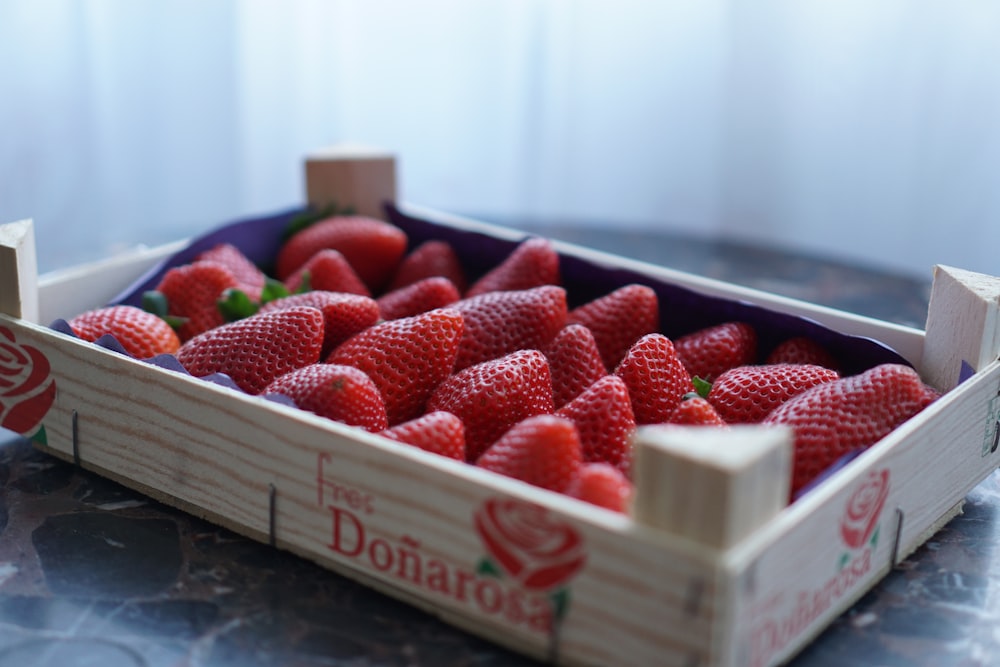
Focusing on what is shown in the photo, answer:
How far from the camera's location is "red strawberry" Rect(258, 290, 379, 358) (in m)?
1.18

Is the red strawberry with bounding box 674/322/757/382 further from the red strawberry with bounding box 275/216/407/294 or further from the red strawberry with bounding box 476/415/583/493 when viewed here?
the red strawberry with bounding box 275/216/407/294

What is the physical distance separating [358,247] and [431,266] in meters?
0.10

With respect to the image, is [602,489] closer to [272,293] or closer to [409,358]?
[409,358]

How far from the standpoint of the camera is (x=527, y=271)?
132 centimetres

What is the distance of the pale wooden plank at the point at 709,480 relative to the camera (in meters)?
0.71

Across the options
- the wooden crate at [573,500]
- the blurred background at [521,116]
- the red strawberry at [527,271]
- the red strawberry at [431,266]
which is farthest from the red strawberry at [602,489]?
the blurred background at [521,116]

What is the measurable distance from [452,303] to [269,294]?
0.66 ft

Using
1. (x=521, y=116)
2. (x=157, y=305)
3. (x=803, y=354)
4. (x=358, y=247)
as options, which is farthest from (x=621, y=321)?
(x=521, y=116)

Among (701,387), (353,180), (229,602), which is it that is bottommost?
(229,602)

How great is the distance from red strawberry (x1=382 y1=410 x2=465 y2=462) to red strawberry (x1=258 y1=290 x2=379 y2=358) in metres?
0.28

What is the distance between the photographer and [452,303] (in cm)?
126

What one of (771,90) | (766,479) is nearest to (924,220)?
(771,90)

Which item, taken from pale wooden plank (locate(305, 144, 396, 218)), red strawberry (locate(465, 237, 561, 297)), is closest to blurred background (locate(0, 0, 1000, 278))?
pale wooden plank (locate(305, 144, 396, 218))

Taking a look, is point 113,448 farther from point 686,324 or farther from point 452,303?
point 686,324
